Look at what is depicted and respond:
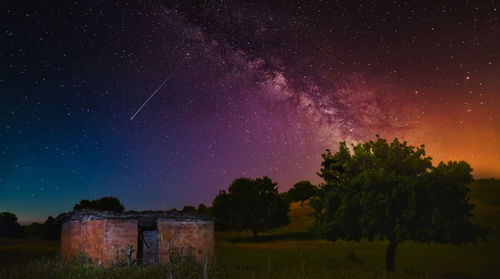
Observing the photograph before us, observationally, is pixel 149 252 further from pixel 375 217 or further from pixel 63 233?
pixel 375 217

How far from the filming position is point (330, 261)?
2873 cm

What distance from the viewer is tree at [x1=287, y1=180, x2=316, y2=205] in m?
91.6

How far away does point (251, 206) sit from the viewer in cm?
5459

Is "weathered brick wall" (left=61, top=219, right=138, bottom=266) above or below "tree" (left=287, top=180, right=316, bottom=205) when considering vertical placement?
below

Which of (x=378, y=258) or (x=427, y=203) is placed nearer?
(x=427, y=203)

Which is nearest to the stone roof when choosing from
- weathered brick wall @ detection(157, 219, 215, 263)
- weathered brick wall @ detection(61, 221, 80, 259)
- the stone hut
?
the stone hut

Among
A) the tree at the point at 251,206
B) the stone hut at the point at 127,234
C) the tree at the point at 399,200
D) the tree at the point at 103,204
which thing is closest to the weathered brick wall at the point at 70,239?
the stone hut at the point at 127,234

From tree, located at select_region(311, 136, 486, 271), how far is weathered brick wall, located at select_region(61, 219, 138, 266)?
1090 cm

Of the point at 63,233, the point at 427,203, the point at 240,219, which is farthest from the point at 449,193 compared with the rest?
the point at 240,219

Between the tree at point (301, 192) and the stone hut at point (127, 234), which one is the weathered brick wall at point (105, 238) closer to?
the stone hut at point (127, 234)

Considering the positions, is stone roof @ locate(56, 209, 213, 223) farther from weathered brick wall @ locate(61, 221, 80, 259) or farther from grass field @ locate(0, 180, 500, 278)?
grass field @ locate(0, 180, 500, 278)

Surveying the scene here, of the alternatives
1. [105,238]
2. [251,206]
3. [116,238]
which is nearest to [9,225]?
[251,206]

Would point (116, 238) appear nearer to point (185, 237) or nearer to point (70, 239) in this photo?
point (185, 237)

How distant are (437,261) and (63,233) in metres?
27.4
